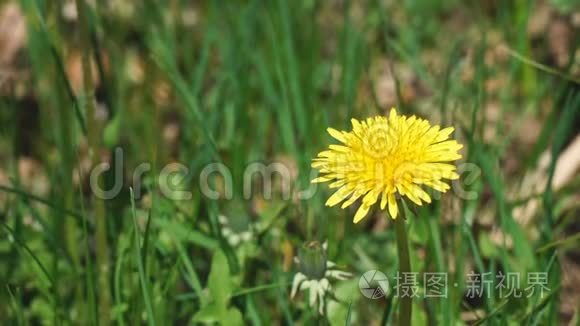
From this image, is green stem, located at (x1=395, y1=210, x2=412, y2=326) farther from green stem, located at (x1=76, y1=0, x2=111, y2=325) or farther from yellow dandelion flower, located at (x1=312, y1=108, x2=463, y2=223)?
green stem, located at (x1=76, y1=0, x2=111, y2=325)

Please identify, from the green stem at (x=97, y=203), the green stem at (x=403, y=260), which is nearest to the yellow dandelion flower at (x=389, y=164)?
the green stem at (x=403, y=260)

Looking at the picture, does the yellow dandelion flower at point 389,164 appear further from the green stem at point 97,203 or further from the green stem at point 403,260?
the green stem at point 97,203

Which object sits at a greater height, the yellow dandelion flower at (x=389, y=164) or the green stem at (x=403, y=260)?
the yellow dandelion flower at (x=389, y=164)

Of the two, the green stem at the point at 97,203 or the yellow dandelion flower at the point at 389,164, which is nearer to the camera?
the yellow dandelion flower at the point at 389,164

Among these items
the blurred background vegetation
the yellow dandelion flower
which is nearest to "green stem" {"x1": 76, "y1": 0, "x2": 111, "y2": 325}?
the blurred background vegetation
